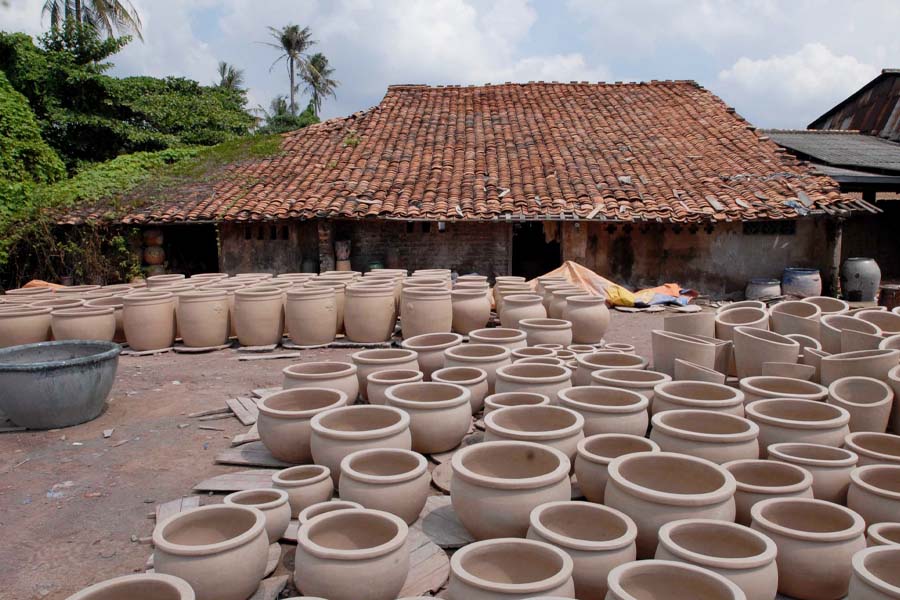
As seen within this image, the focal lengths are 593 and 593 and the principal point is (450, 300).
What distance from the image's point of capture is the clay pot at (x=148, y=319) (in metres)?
7.59

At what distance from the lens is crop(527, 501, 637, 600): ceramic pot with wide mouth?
2.55 m

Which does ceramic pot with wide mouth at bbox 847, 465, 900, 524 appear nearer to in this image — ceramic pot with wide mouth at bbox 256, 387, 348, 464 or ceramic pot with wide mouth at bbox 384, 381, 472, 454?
ceramic pot with wide mouth at bbox 384, 381, 472, 454

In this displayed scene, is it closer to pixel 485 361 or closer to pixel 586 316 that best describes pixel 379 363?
pixel 485 361

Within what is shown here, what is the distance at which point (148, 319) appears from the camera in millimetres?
7617

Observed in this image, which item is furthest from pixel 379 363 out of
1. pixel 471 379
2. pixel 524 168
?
pixel 524 168

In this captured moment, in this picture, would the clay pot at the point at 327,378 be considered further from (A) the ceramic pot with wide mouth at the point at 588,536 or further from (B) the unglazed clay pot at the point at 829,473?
(B) the unglazed clay pot at the point at 829,473

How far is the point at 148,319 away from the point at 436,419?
16.9 ft

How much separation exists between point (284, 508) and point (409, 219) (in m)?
8.94

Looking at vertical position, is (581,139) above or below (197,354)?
above

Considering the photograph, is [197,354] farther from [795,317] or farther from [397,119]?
[397,119]

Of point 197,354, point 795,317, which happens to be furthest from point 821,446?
point 197,354

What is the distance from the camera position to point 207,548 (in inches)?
104

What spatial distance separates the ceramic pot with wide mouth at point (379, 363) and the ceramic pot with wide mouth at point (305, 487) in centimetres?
152

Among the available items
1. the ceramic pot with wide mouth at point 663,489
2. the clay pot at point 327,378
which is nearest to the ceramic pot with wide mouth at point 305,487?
the clay pot at point 327,378
